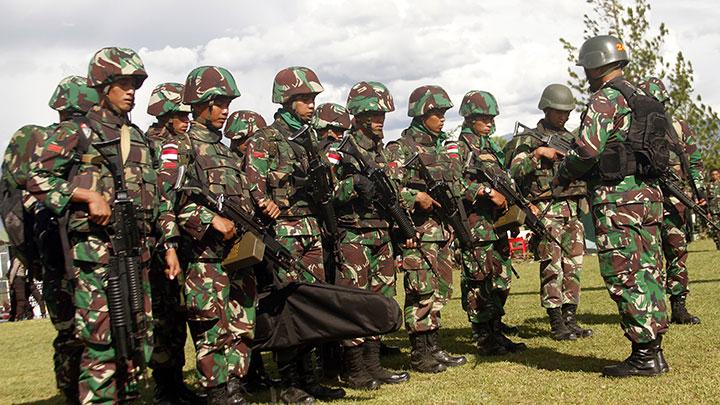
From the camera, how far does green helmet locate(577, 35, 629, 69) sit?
6.19 meters

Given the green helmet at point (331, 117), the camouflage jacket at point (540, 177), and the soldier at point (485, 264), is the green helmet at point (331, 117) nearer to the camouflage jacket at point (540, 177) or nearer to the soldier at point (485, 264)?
the soldier at point (485, 264)

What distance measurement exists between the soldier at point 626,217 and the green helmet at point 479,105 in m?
2.19

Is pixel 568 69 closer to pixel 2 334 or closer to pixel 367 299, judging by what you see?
pixel 2 334

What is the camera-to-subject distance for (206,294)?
541cm

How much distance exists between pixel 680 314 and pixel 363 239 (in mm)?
4334

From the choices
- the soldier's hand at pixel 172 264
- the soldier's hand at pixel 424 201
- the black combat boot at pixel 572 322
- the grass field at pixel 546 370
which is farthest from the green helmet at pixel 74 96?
the black combat boot at pixel 572 322

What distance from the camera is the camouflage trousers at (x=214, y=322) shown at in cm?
541

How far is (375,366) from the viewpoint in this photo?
654cm

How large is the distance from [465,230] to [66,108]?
4.00 metres

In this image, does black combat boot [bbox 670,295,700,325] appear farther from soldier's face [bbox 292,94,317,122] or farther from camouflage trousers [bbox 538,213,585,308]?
soldier's face [bbox 292,94,317,122]

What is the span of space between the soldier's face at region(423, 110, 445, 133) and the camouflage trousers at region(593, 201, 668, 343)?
1999mm

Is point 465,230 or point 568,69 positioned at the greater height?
point 568,69

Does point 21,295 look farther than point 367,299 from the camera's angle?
Yes

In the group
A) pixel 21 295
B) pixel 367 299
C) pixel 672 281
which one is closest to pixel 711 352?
pixel 672 281
